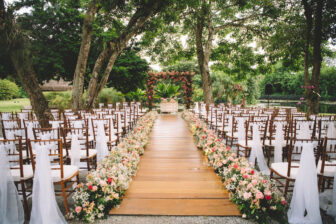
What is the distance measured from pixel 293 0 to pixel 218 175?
410 inches

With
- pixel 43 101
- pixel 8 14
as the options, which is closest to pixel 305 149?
pixel 43 101

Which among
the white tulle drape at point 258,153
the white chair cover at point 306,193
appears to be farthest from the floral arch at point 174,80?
the white chair cover at point 306,193

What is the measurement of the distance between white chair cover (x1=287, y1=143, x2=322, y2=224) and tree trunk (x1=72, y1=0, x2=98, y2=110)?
7590mm

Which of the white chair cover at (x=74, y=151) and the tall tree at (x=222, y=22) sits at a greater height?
the tall tree at (x=222, y=22)

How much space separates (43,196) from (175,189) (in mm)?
1673

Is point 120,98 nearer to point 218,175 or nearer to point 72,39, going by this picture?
point 72,39

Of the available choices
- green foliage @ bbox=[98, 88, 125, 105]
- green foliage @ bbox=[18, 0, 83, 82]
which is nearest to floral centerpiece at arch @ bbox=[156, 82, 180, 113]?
green foliage @ bbox=[98, 88, 125, 105]

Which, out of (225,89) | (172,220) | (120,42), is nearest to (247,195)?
(172,220)

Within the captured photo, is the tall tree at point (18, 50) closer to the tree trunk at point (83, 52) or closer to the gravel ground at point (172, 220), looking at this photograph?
the tree trunk at point (83, 52)

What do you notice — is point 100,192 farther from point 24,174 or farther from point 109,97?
point 109,97

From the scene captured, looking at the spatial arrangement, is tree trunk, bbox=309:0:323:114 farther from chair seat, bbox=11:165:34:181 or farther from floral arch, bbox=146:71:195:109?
chair seat, bbox=11:165:34:181

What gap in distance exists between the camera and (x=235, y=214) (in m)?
2.48

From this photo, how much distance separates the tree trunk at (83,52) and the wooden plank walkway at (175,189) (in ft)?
15.4

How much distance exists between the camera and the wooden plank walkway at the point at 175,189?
2582mm
